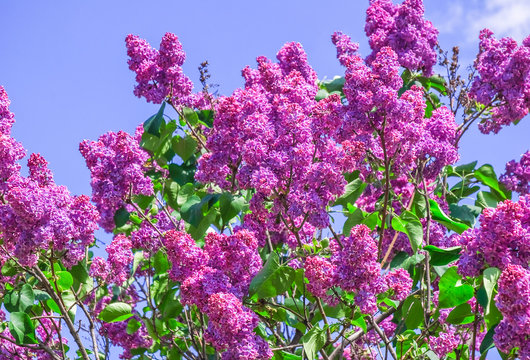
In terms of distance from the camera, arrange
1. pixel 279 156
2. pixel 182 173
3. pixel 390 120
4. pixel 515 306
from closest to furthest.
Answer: pixel 515 306 < pixel 279 156 < pixel 390 120 < pixel 182 173

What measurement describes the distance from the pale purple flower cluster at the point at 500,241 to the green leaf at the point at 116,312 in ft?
11.0

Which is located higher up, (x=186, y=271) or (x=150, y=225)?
(x=150, y=225)

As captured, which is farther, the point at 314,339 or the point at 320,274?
the point at 314,339

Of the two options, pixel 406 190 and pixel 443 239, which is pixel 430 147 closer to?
pixel 443 239

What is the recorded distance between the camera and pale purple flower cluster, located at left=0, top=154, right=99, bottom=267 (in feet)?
18.1

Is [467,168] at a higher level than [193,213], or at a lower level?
higher

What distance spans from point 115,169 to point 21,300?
128cm

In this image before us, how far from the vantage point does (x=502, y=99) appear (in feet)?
22.1

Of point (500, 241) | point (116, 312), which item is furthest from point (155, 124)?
point (500, 241)

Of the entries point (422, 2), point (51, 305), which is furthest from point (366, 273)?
point (422, 2)

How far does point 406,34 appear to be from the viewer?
7.89m

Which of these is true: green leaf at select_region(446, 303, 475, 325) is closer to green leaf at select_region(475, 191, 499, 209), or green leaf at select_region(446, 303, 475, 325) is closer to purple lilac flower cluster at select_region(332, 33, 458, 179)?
purple lilac flower cluster at select_region(332, 33, 458, 179)

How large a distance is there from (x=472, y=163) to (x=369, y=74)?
2545 mm

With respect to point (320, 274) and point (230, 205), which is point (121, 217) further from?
point (320, 274)
